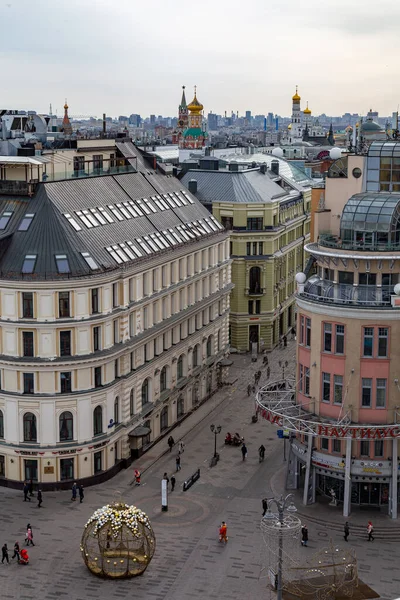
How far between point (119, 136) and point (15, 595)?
207ft

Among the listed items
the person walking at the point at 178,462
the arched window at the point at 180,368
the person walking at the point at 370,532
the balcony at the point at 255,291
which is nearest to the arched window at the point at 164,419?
the arched window at the point at 180,368

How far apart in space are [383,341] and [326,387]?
17.9 ft

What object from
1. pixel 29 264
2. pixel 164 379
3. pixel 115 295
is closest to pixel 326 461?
pixel 115 295

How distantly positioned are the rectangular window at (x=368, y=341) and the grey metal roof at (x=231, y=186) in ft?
171

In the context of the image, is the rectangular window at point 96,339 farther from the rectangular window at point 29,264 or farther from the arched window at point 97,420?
the rectangular window at point 29,264

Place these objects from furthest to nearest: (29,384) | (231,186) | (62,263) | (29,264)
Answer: (231,186) < (29,384) < (62,263) < (29,264)

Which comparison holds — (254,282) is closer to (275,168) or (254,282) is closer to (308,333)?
(275,168)

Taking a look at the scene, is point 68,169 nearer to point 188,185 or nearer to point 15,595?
point 188,185

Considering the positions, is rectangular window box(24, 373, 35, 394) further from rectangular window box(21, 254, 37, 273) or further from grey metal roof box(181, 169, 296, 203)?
grey metal roof box(181, 169, 296, 203)

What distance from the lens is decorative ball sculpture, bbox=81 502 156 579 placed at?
59281 millimetres

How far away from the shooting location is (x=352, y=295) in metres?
69.2

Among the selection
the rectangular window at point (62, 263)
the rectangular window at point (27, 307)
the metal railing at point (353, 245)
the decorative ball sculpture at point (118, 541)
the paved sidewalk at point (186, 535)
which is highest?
the metal railing at point (353, 245)

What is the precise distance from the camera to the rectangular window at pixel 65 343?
7275 centimetres

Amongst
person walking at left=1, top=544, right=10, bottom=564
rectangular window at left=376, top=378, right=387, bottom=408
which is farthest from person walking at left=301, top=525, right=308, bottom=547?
person walking at left=1, top=544, right=10, bottom=564
